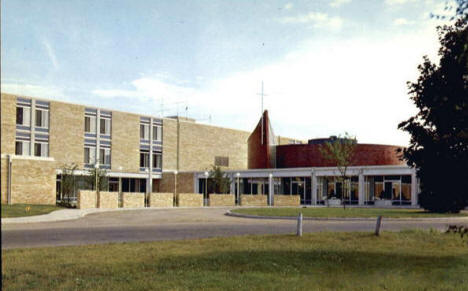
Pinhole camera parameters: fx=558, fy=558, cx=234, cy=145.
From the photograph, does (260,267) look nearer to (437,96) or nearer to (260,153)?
(437,96)

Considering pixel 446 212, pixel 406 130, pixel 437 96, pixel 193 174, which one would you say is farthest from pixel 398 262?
pixel 193 174

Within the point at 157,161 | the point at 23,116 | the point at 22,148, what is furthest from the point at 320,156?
the point at 23,116

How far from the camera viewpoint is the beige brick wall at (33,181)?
136 ft

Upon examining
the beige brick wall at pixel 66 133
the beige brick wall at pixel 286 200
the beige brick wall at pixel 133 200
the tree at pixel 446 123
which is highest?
the beige brick wall at pixel 66 133

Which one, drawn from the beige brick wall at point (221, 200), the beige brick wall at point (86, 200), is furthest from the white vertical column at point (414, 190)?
the beige brick wall at point (86, 200)

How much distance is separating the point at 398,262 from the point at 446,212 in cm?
2706

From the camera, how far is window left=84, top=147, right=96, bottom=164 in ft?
203

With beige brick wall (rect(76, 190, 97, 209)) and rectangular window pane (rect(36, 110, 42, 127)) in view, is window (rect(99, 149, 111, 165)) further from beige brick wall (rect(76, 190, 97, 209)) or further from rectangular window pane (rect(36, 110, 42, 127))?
beige brick wall (rect(76, 190, 97, 209))

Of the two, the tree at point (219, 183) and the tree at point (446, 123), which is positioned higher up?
the tree at point (446, 123)

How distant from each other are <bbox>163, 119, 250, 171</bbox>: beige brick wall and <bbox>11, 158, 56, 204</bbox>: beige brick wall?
94.1 ft

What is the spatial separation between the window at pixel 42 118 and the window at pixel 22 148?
93.1 inches

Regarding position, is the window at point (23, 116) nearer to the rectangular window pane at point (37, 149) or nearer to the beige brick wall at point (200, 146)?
the rectangular window pane at point (37, 149)

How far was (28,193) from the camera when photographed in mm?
41969

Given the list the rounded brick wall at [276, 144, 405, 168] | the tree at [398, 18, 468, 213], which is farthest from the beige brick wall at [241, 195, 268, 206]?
the tree at [398, 18, 468, 213]
